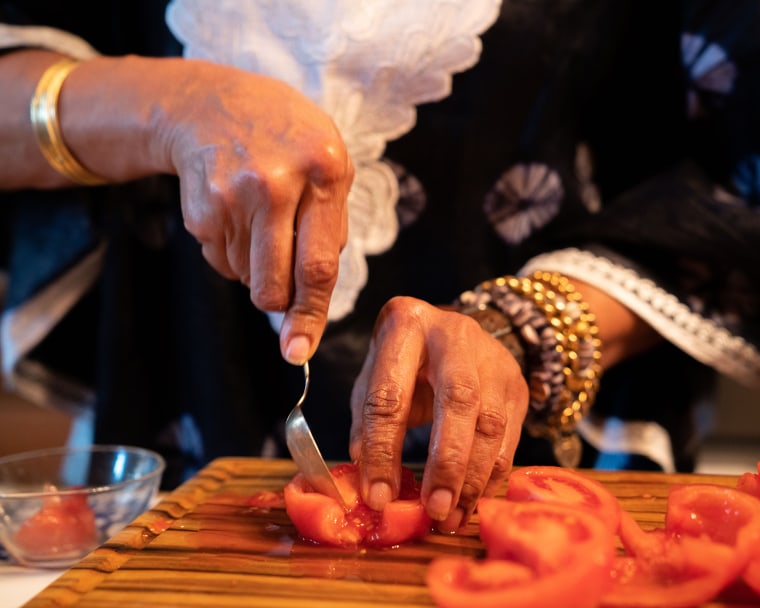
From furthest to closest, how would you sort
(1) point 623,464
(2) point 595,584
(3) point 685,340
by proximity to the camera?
(1) point 623,464
(3) point 685,340
(2) point 595,584

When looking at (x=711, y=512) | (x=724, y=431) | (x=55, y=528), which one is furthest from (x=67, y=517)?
(x=724, y=431)

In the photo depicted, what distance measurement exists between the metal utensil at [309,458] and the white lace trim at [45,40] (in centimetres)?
55

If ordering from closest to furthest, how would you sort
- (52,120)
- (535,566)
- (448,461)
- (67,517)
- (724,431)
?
(535,566)
(448,461)
(67,517)
(52,120)
(724,431)

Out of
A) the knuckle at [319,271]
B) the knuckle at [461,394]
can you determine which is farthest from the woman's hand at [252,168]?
the knuckle at [461,394]

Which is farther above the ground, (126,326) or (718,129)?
(718,129)

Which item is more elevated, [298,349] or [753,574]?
[298,349]

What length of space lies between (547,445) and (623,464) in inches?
3.7

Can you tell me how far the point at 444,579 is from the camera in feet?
1.89

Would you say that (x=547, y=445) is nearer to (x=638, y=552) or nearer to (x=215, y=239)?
(x=638, y=552)

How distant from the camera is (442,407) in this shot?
2.29 ft

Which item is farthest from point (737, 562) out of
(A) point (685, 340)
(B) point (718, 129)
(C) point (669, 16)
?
(C) point (669, 16)

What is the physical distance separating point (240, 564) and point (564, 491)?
0.27m

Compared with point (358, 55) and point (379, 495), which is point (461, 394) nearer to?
point (379, 495)

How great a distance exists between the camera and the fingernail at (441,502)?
0.68m
